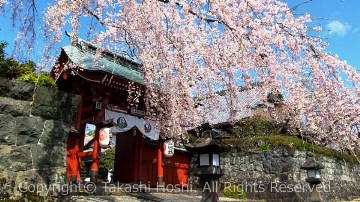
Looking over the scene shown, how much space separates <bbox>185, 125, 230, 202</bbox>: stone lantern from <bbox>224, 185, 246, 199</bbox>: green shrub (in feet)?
26.1

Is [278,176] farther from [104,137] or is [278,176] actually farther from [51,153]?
[51,153]

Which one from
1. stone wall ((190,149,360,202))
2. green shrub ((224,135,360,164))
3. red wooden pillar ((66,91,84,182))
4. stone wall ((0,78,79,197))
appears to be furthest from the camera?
green shrub ((224,135,360,164))

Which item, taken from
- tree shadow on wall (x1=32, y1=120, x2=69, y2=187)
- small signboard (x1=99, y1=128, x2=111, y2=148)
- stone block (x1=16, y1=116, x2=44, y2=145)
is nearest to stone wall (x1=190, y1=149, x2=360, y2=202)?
small signboard (x1=99, y1=128, x2=111, y2=148)

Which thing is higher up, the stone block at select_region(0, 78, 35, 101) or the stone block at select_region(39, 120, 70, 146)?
the stone block at select_region(0, 78, 35, 101)

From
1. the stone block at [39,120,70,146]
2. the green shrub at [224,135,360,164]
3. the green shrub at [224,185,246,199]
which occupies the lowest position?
the green shrub at [224,185,246,199]

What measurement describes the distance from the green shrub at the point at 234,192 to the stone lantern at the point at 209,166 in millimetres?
7965

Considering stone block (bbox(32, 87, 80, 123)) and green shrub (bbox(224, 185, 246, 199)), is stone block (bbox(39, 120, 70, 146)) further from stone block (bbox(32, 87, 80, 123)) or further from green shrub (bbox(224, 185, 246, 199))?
green shrub (bbox(224, 185, 246, 199))

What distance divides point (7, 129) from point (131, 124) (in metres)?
8.07

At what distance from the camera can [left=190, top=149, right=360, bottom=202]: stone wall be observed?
47.5ft

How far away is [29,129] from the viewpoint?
5328mm

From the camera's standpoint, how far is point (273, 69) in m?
7.04

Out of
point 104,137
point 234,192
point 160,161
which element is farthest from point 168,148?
point 234,192

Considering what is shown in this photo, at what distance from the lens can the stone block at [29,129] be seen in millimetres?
5242

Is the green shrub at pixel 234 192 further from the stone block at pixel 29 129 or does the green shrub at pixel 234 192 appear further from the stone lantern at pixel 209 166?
the stone block at pixel 29 129
